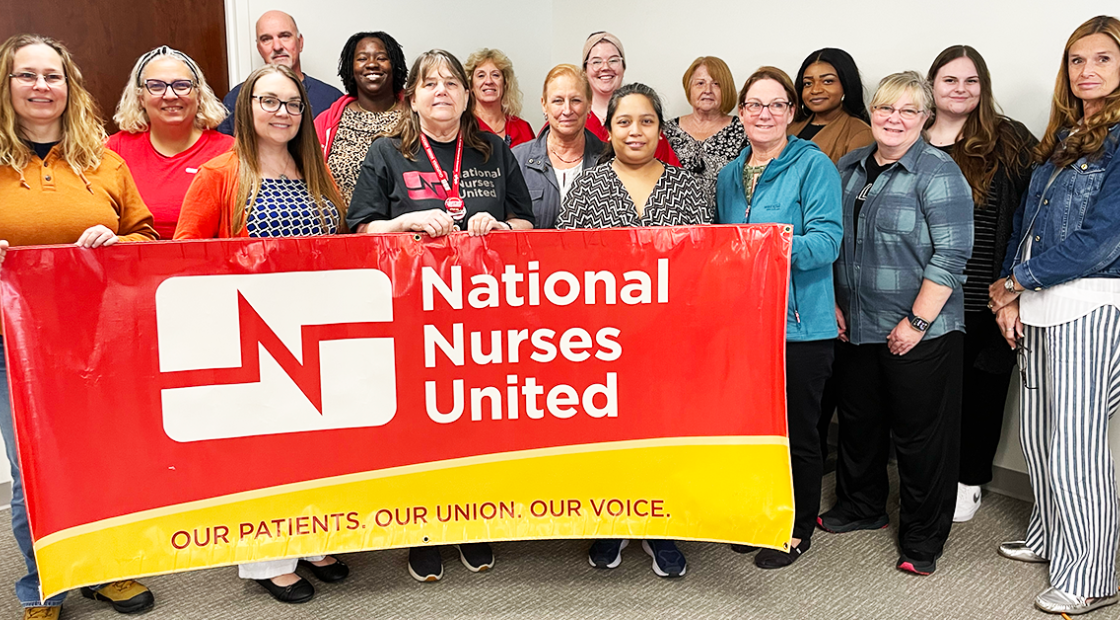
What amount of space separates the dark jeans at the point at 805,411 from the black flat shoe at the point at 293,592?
150cm

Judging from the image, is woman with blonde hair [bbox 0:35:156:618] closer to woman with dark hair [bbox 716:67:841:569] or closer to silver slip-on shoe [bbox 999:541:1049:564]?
woman with dark hair [bbox 716:67:841:569]

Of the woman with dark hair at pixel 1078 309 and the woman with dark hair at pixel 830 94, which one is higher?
the woman with dark hair at pixel 830 94

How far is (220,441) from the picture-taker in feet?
7.44

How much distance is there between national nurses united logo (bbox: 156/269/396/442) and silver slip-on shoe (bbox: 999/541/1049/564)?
6.79 feet

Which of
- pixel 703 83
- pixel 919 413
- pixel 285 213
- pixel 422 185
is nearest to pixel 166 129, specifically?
pixel 285 213

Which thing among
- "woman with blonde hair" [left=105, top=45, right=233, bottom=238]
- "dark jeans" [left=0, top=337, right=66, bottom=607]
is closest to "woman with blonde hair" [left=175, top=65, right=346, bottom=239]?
"woman with blonde hair" [left=105, top=45, right=233, bottom=238]

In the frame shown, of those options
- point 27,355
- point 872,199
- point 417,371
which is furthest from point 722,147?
point 27,355

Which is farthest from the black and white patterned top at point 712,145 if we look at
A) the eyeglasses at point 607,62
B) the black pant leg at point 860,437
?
the black pant leg at point 860,437

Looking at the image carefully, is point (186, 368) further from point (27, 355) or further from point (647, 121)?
point (647, 121)

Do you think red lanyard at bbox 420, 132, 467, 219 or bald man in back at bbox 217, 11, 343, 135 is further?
bald man in back at bbox 217, 11, 343, 135

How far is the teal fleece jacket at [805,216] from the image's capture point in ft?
8.50

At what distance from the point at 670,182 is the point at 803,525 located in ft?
3.96

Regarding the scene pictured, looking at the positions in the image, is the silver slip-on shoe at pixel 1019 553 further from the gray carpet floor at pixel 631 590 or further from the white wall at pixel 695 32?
the white wall at pixel 695 32

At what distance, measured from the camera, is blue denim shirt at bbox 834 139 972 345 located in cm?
265
